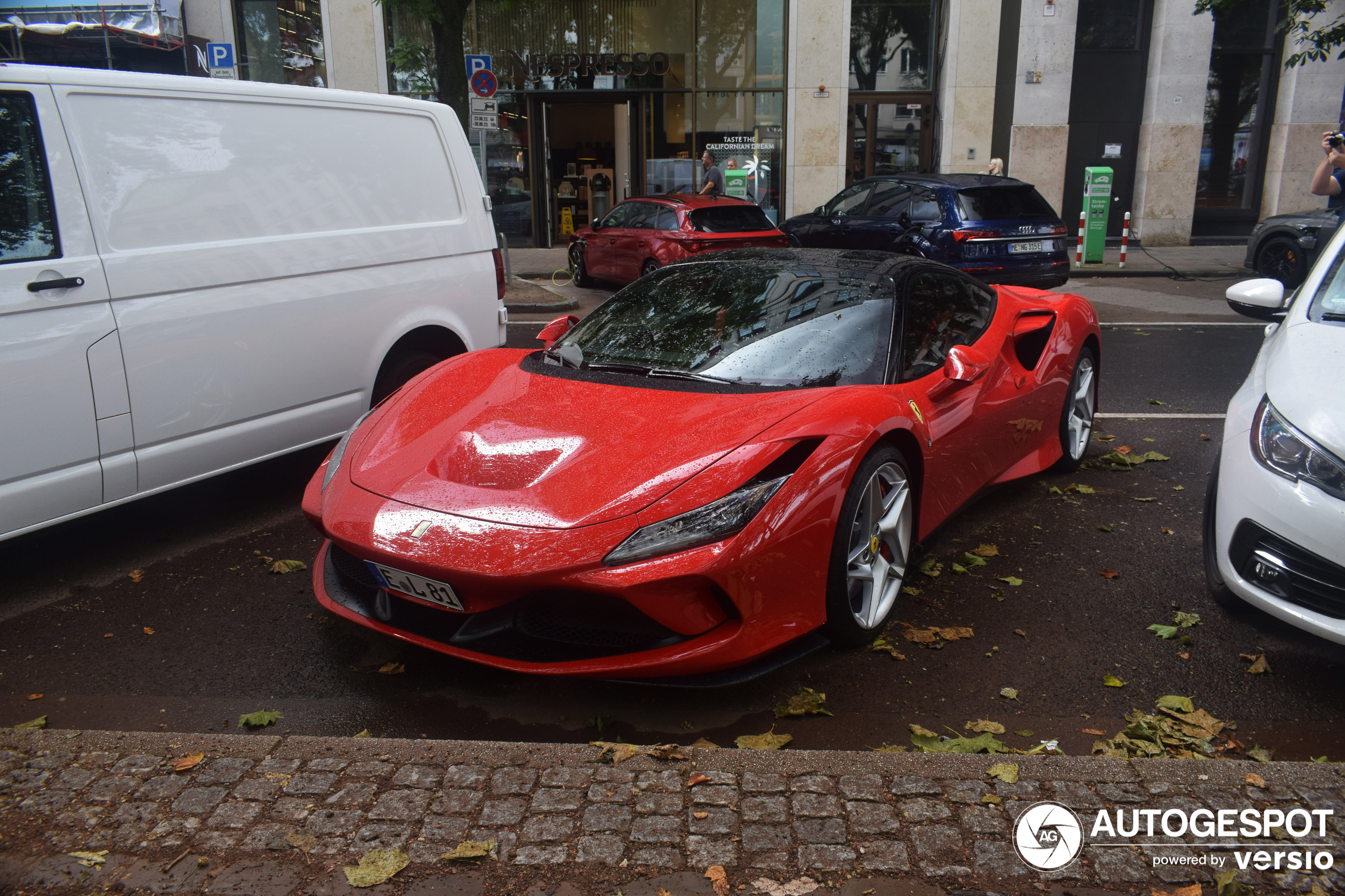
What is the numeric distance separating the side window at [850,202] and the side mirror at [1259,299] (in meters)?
8.52

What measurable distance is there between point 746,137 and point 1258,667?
18.0 m

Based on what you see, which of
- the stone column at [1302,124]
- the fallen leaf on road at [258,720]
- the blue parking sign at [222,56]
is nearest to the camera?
the fallen leaf on road at [258,720]

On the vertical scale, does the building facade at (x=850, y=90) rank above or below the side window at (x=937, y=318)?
above

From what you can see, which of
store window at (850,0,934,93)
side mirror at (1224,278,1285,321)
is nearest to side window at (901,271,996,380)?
side mirror at (1224,278,1285,321)

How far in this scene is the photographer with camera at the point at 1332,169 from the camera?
10266mm

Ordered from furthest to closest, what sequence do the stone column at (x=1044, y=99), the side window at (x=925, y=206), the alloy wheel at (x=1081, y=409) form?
the stone column at (x=1044, y=99), the side window at (x=925, y=206), the alloy wheel at (x=1081, y=409)

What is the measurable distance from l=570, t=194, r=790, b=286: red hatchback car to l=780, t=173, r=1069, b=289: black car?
64.6 inches

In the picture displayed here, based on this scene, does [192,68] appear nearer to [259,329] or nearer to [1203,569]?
[259,329]

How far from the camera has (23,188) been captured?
395 cm

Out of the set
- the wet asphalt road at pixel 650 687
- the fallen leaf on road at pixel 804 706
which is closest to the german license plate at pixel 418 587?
the wet asphalt road at pixel 650 687

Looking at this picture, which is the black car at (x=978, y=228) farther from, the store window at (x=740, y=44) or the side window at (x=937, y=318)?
the store window at (x=740, y=44)

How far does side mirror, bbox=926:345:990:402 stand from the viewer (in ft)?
13.2

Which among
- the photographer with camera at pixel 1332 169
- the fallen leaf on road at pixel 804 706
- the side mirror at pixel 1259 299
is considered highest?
the photographer with camera at pixel 1332 169

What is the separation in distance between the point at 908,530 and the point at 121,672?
2.85 metres
